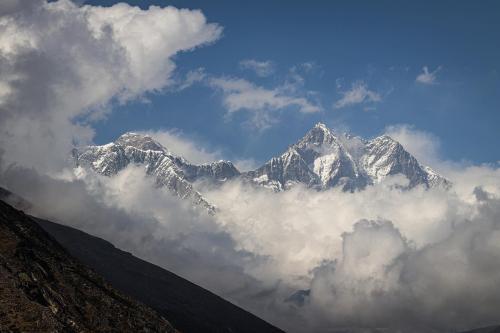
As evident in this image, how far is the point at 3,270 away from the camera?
479ft

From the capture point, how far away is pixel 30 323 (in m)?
126

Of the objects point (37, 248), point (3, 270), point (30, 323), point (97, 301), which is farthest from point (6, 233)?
point (30, 323)

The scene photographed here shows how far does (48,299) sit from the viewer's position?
149375 millimetres

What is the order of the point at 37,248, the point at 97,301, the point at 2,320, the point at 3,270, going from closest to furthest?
the point at 2,320
the point at 3,270
the point at 97,301
the point at 37,248

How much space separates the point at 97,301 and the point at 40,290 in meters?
36.1

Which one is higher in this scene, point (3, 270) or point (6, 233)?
point (6, 233)

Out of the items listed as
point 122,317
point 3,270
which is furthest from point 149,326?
point 3,270

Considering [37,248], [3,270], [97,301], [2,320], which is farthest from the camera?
[37,248]

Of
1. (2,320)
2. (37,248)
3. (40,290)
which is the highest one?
(37,248)

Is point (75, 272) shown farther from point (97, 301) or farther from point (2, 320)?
point (2, 320)

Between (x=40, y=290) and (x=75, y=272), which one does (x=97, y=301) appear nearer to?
(x=75, y=272)

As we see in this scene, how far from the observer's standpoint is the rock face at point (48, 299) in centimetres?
12900

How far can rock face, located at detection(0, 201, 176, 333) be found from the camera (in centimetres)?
12900

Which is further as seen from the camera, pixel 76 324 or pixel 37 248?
pixel 37 248
